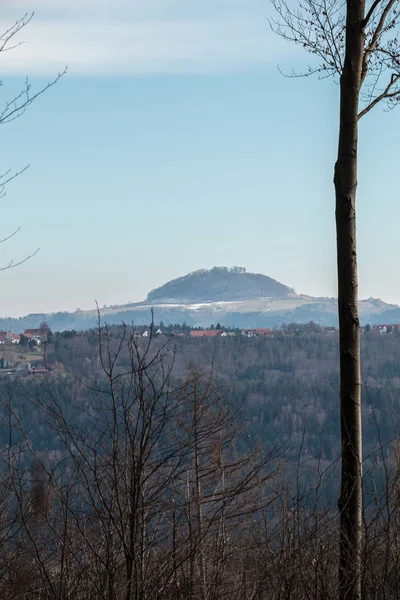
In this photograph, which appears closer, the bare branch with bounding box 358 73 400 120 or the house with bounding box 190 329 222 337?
the bare branch with bounding box 358 73 400 120

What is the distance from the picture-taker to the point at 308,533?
218 inches

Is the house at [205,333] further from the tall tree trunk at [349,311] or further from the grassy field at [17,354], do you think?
the tall tree trunk at [349,311]

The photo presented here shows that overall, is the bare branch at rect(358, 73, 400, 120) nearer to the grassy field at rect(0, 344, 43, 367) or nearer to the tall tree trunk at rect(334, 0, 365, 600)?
the tall tree trunk at rect(334, 0, 365, 600)

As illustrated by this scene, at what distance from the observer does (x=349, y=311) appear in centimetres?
595

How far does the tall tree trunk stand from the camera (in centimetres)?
564

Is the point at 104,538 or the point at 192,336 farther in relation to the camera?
the point at 192,336

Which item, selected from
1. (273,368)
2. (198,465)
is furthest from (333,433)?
(198,465)

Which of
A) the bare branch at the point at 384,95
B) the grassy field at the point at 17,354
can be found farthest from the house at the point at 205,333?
the bare branch at the point at 384,95

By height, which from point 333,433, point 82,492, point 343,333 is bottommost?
point 333,433

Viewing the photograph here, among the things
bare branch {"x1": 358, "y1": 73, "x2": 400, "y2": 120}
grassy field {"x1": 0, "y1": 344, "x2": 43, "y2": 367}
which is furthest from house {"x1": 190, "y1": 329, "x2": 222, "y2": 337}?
bare branch {"x1": 358, "y1": 73, "x2": 400, "y2": 120}

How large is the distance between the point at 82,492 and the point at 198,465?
237 centimetres

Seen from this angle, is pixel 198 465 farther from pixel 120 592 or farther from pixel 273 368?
pixel 273 368

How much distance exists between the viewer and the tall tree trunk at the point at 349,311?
5.64 m

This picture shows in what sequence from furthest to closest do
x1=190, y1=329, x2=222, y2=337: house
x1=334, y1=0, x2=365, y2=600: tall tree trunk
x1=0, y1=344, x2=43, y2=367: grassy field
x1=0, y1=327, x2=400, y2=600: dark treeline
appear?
x1=190, y1=329, x2=222, y2=337: house
x1=0, y1=344, x2=43, y2=367: grassy field
x1=334, y1=0, x2=365, y2=600: tall tree trunk
x1=0, y1=327, x2=400, y2=600: dark treeline
